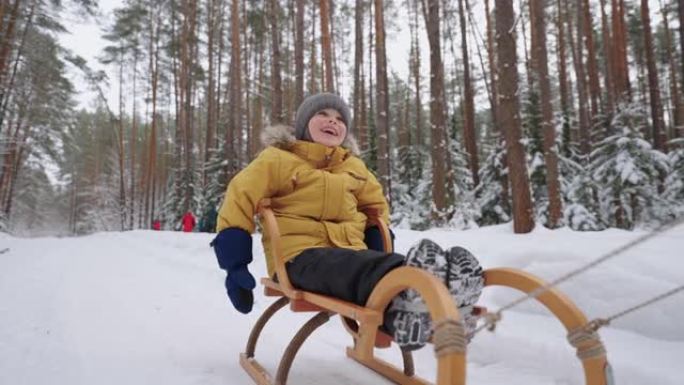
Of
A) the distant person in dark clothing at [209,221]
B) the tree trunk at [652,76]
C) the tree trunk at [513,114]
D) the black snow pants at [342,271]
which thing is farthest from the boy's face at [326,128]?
the tree trunk at [652,76]

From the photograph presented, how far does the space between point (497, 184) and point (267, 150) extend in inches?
387

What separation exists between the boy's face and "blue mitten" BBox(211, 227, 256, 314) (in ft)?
2.49

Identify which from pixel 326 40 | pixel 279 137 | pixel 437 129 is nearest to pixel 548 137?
pixel 437 129

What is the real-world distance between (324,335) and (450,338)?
222cm

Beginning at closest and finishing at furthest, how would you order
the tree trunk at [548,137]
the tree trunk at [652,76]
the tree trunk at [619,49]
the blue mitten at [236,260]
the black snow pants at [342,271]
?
the black snow pants at [342,271], the blue mitten at [236,260], the tree trunk at [548,137], the tree trunk at [652,76], the tree trunk at [619,49]

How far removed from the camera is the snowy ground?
2043mm

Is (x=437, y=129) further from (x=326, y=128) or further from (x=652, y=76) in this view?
(x=652, y=76)

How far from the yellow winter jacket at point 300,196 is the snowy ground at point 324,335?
28.4 inches

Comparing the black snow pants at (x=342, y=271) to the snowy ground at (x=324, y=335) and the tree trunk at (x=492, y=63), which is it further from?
the tree trunk at (x=492, y=63)

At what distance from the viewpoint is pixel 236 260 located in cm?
188

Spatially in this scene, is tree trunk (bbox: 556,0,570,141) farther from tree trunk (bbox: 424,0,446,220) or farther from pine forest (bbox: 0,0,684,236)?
tree trunk (bbox: 424,0,446,220)

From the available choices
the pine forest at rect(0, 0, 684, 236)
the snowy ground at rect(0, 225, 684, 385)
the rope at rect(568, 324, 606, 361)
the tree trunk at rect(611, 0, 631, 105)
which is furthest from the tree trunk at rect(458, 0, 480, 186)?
the rope at rect(568, 324, 606, 361)

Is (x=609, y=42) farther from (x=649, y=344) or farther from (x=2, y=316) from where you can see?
(x=2, y=316)

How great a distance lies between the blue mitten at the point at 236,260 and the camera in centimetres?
186
